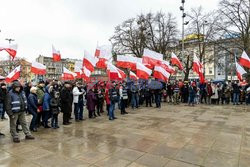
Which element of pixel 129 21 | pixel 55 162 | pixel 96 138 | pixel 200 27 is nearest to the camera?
pixel 55 162

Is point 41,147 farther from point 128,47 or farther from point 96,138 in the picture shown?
point 128,47

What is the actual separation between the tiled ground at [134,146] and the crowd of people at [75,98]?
682mm

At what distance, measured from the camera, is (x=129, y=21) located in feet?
102

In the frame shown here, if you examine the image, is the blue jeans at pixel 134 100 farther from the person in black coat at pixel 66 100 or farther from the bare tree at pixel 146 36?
the bare tree at pixel 146 36

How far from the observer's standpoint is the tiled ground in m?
4.53

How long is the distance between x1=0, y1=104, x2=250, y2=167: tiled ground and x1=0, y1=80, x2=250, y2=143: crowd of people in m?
0.68

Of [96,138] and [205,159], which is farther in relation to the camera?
[96,138]

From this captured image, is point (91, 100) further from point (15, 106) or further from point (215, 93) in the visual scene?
point (215, 93)

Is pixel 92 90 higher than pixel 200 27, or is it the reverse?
pixel 200 27

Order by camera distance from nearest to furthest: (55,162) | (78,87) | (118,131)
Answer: (55,162) < (118,131) < (78,87)

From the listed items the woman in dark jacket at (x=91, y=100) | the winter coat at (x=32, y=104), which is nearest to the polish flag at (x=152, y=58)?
the woman in dark jacket at (x=91, y=100)

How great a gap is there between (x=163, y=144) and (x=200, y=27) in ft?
77.7

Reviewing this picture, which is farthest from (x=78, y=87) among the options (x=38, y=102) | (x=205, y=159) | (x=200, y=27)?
(x=200, y=27)

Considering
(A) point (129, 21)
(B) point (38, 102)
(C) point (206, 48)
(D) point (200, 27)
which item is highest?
(A) point (129, 21)
